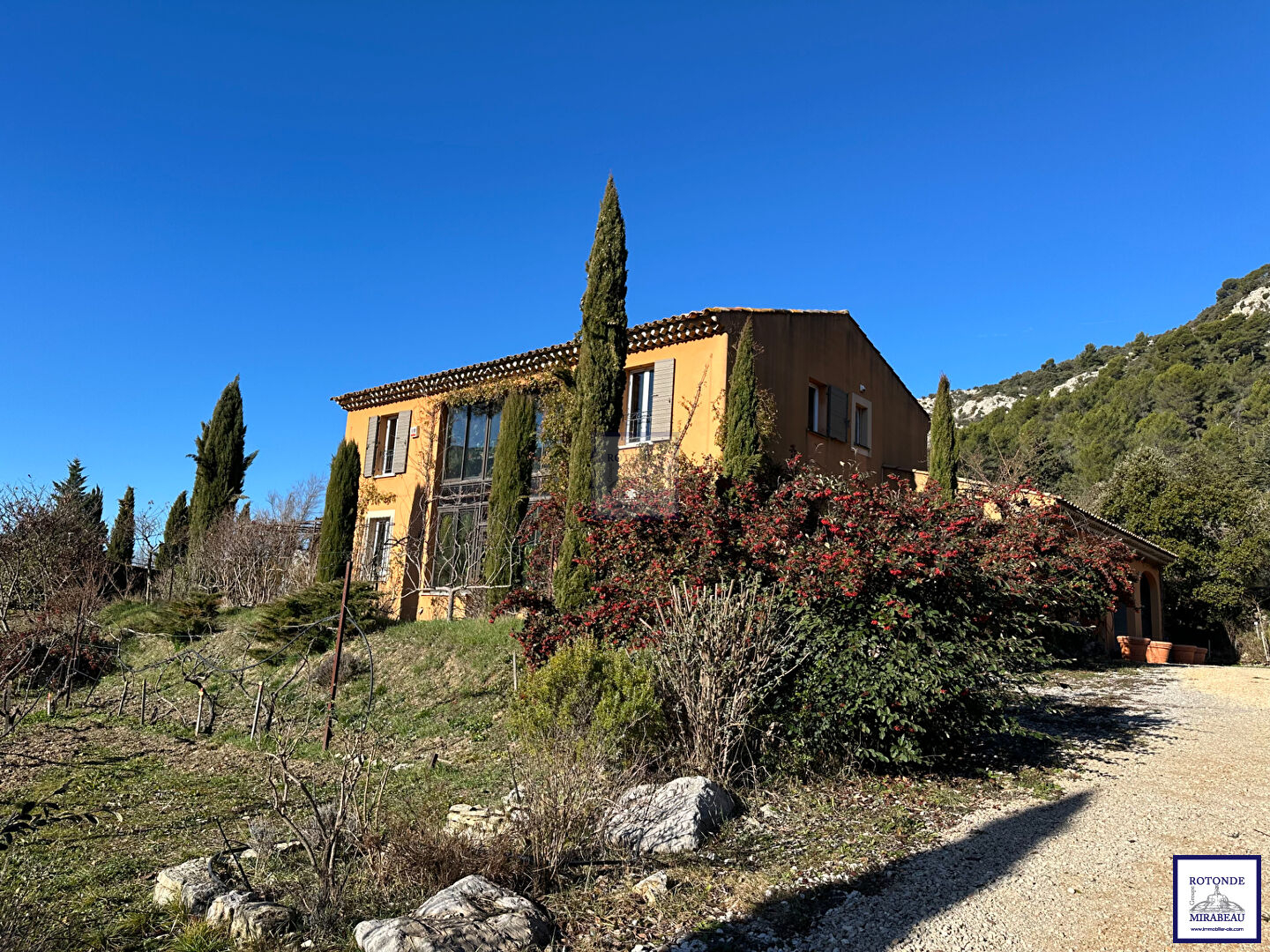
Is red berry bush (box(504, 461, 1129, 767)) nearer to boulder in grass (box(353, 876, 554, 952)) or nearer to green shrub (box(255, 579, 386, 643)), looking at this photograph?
boulder in grass (box(353, 876, 554, 952))

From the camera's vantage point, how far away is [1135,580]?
19562 mm

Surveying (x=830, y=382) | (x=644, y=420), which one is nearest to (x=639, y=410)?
(x=644, y=420)

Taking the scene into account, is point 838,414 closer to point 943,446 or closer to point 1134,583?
point 943,446

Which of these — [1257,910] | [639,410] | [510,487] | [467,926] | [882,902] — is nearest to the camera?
[467,926]

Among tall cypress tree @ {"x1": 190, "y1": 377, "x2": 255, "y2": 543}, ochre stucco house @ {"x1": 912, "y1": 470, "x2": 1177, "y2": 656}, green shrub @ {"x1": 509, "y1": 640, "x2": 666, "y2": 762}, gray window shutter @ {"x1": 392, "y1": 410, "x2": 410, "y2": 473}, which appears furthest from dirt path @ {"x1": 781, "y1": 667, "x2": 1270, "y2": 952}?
tall cypress tree @ {"x1": 190, "y1": 377, "x2": 255, "y2": 543}

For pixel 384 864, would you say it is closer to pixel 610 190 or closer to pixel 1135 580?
pixel 610 190

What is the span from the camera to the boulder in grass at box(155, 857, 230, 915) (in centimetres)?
456

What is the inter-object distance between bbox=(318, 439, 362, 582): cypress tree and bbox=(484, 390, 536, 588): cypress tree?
389 centimetres

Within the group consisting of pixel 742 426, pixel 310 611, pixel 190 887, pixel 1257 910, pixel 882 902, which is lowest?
pixel 190 887

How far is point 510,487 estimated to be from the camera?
657 inches

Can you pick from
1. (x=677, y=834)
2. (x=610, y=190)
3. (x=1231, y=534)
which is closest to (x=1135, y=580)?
(x=1231, y=534)

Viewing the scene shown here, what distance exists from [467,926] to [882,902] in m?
2.32

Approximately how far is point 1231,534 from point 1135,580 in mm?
3117

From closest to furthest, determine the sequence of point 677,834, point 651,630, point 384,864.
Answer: point 384,864 → point 677,834 → point 651,630
